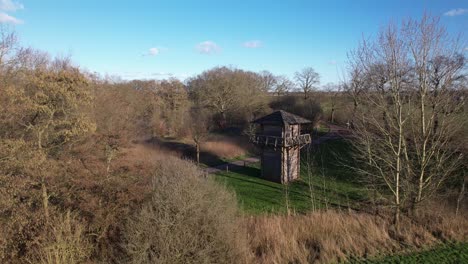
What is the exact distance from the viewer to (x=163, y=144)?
1378 inches

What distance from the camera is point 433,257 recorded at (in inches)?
383

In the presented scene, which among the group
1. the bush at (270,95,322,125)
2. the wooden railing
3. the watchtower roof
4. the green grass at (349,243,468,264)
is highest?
the bush at (270,95,322,125)

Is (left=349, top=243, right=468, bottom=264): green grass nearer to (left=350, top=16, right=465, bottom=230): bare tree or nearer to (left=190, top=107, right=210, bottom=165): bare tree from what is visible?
(left=350, top=16, right=465, bottom=230): bare tree

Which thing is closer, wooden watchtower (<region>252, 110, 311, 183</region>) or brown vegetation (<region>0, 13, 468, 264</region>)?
brown vegetation (<region>0, 13, 468, 264</region>)

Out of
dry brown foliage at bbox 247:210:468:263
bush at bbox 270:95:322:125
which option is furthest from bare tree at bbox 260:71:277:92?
dry brown foliage at bbox 247:210:468:263

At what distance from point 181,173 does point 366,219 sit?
25.4 ft

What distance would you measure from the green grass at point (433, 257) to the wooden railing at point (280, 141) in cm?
1436

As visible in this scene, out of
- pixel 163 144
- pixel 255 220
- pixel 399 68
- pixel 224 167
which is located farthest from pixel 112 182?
pixel 163 144

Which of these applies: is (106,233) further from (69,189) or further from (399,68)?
(399,68)

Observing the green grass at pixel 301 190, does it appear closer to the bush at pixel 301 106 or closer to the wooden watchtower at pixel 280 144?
the wooden watchtower at pixel 280 144

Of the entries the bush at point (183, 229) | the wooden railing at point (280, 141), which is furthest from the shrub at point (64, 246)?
the wooden railing at point (280, 141)

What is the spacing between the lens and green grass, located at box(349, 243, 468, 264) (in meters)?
9.50

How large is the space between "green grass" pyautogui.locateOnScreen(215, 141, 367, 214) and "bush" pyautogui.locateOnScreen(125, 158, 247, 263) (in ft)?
23.2

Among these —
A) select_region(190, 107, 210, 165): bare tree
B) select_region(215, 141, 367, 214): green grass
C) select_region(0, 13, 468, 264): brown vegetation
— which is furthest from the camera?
select_region(190, 107, 210, 165): bare tree
